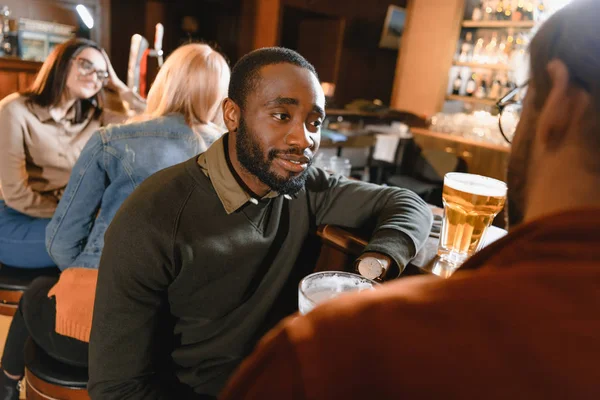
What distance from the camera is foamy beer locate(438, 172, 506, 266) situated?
3.46 feet

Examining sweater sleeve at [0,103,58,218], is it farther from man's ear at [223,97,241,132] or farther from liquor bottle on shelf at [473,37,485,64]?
liquor bottle on shelf at [473,37,485,64]

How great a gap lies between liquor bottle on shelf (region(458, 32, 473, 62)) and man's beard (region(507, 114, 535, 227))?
15.2ft

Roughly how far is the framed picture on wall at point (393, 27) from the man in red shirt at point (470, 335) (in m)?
5.96

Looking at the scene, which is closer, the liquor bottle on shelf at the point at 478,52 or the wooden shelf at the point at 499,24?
the wooden shelf at the point at 499,24

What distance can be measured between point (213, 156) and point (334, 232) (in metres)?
0.40

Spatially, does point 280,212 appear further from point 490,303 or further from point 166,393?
point 490,303

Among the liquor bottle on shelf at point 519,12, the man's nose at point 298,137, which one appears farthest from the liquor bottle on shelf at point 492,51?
the man's nose at point 298,137

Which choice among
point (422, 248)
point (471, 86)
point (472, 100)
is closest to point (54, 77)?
point (422, 248)

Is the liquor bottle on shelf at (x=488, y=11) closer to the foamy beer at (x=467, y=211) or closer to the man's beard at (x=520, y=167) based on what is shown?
the foamy beer at (x=467, y=211)

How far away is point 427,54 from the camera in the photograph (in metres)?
4.95

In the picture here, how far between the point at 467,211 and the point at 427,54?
4.38 metres

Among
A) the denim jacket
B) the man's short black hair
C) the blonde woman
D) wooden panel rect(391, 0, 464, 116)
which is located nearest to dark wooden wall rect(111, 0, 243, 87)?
wooden panel rect(391, 0, 464, 116)

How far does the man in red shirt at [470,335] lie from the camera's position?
31cm

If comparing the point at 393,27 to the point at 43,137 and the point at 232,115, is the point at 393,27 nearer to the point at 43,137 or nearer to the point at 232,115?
the point at 43,137
